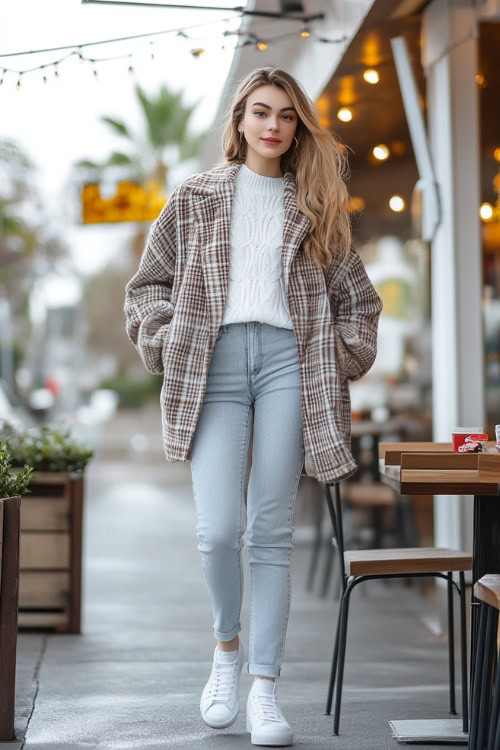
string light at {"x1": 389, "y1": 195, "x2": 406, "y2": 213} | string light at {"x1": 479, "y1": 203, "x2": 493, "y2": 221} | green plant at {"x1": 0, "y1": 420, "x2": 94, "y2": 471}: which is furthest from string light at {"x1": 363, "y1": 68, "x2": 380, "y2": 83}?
green plant at {"x1": 0, "y1": 420, "x2": 94, "y2": 471}

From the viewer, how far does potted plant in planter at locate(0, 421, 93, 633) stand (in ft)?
15.5

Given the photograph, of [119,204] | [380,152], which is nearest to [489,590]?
[380,152]

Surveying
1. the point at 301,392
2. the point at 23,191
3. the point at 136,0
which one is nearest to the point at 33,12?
the point at 136,0

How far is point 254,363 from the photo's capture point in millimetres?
3031

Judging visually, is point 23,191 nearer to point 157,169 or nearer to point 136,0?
point 157,169

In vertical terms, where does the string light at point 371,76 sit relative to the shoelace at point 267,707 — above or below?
above

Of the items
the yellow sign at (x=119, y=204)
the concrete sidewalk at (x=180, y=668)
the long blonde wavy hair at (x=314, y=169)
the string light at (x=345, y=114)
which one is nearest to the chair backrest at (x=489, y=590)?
the concrete sidewalk at (x=180, y=668)

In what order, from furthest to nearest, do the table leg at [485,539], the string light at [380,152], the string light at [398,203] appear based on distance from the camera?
the string light at [380,152] → the string light at [398,203] → the table leg at [485,539]

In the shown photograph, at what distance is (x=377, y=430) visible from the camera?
21.6 feet

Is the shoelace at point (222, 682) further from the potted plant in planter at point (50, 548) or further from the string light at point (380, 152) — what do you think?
the string light at point (380, 152)

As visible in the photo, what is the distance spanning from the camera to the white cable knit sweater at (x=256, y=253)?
303 centimetres

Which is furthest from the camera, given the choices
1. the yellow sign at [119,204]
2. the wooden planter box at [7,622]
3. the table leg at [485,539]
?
the yellow sign at [119,204]

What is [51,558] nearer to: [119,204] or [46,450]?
[46,450]

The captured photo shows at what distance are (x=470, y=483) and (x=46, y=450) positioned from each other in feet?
8.88
